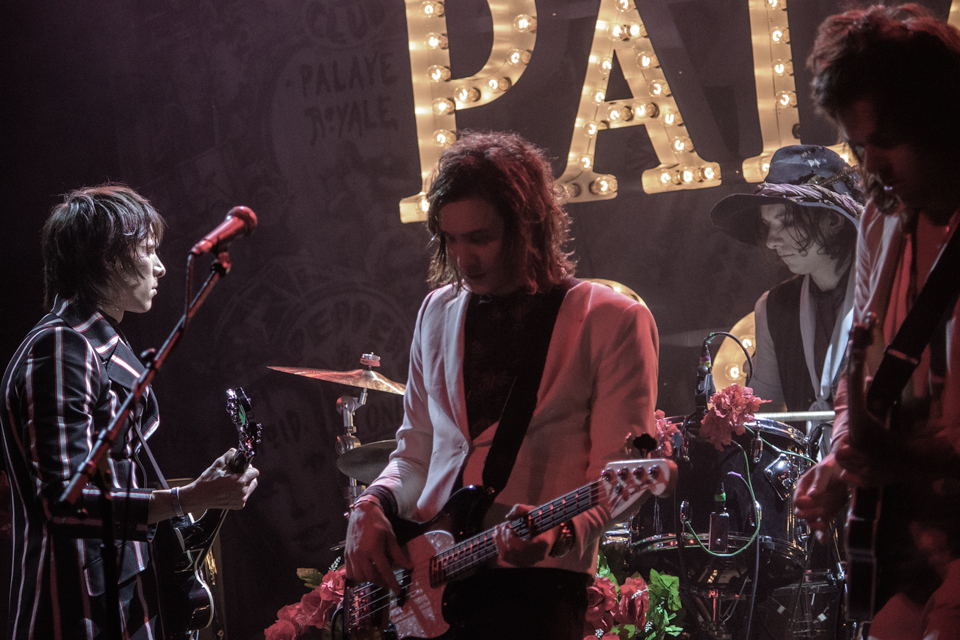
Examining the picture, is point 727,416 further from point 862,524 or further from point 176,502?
point 176,502

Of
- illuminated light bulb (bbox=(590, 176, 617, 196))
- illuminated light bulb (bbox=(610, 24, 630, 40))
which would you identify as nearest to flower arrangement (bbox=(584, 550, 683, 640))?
illuminated light bulb (bbox=(590, 176, 617, 196))

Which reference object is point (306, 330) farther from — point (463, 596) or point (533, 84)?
point (463, 596)

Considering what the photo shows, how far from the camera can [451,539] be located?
1.89 meters

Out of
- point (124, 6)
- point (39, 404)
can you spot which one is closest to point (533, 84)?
point (124, 6)

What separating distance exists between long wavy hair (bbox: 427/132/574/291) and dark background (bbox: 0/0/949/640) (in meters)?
2.55

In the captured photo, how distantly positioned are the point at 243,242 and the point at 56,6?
6.66ft

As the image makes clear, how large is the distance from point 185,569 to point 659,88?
370cm

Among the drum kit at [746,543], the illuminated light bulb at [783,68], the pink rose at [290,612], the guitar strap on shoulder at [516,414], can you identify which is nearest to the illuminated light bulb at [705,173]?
the illuminated light bulb at [783,68]

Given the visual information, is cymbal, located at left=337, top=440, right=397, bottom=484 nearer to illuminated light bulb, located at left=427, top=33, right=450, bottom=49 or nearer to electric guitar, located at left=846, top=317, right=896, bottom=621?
electric guitar, located at left=846, top=317, right=896, bottom=621

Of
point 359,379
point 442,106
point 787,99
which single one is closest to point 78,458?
point 359,379

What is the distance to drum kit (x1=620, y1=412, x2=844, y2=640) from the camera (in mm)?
3449

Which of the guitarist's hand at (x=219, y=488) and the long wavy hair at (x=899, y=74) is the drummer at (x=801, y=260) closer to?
the long wavy hair at (x=899, y=74)

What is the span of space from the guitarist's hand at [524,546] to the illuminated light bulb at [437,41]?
394 cm

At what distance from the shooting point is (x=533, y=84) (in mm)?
4887
